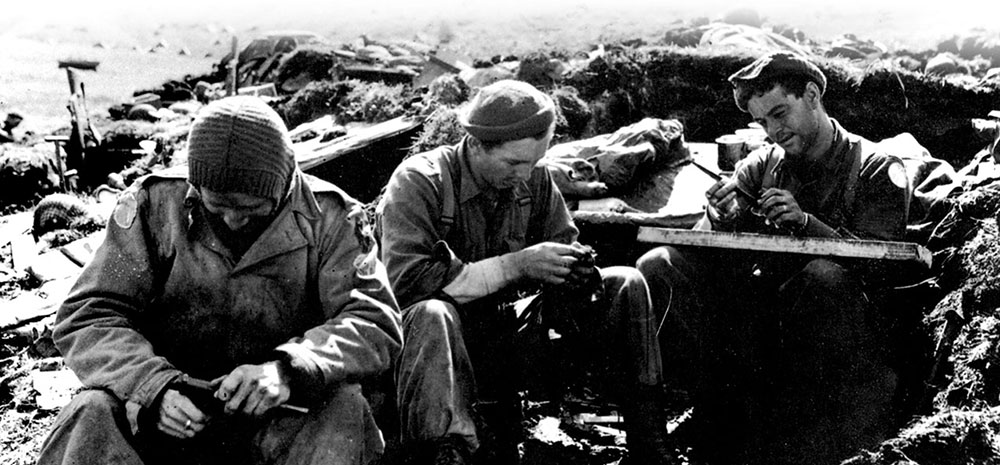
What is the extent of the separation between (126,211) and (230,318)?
48 cm

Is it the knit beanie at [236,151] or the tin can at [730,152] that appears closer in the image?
the knit beanie at [236,151]

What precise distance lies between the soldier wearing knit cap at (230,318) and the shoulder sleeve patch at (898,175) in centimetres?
247

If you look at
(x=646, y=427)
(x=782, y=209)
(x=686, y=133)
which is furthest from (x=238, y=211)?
(x=686, y=133)

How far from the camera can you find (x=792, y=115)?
430cm

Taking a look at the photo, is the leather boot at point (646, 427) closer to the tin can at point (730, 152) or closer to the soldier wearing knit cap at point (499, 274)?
the soldier wearing knit cap at point (499, 274)

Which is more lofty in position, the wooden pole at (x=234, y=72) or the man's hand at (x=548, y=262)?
the man's hand at (x=548, y=262)

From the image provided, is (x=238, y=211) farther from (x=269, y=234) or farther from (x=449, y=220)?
(x=449, y=220)

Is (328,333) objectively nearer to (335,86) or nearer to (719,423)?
(719,423)

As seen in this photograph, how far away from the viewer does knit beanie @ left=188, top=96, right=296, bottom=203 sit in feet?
9.03

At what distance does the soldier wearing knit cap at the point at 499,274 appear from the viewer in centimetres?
374

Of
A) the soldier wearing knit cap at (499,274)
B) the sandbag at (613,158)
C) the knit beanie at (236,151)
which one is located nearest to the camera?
the knit beanie at (236,151)

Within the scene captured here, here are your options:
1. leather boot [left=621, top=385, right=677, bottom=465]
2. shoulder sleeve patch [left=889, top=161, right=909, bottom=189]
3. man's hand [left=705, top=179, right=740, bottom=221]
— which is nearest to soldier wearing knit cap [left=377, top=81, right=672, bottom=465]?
leather boot [left=621, top=385, right=677, bottom=465]

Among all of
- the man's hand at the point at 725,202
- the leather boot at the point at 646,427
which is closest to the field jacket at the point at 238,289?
the leather boot at the point at 646,427

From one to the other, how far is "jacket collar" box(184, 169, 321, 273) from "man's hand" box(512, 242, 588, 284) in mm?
1064
